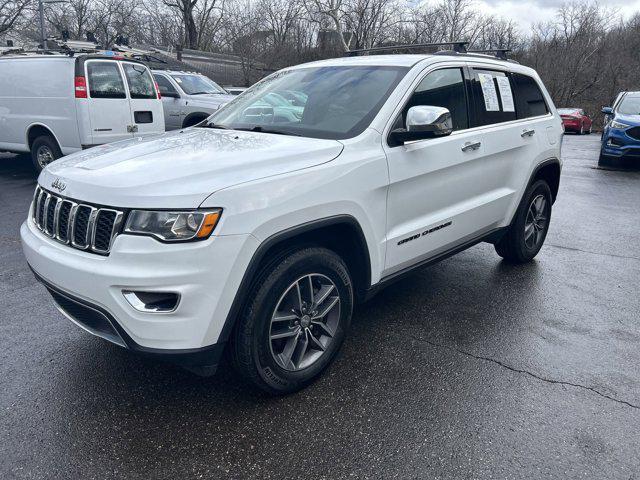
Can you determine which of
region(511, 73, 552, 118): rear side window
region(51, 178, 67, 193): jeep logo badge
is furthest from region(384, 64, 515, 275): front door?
region(51, 178, 67, 193): jeep logo badge

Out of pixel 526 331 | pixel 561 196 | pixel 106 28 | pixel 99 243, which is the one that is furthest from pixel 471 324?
pixel 106 28

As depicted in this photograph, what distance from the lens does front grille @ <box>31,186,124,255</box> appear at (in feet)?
7.80

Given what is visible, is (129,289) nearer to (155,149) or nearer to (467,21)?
(155,149)

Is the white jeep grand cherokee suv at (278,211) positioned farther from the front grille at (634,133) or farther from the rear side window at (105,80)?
the front grille at (634,133)

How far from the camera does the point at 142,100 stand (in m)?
8.97

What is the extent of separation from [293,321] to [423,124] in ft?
4.56

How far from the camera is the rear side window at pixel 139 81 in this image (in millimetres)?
8805

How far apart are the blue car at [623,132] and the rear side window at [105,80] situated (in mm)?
10096

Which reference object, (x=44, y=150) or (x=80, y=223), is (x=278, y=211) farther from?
(x=44, y=150)

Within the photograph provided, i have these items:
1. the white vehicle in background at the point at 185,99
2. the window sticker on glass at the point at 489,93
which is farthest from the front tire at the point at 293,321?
the white vehicle in background at the point at 185,99

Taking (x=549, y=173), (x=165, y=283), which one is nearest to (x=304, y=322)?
(x=165, y=283)

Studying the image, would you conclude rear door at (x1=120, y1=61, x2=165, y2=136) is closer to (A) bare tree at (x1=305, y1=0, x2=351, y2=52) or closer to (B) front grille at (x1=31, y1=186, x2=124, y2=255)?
(B) front grille at (x1=31, y1=186, x2=124, y2=255)

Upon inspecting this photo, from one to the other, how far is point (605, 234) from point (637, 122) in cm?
599

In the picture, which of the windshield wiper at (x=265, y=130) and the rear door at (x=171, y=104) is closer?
the windshield wiper at (x=265, y=130)
